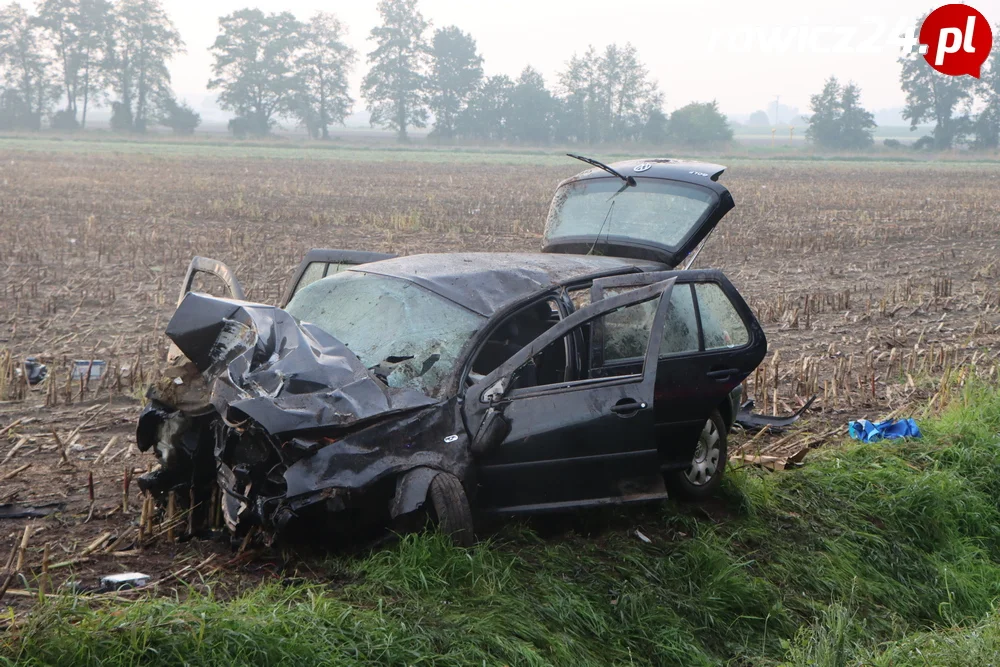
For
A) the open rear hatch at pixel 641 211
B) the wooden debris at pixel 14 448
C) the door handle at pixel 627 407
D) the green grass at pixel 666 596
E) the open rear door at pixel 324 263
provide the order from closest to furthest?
the green grass at pixel 666 596
the door handle at pixel 627 407
the wooden debris at pixel 14 448
the open rear door at pixel 324 263
the open rear hatch at pixel 641 211

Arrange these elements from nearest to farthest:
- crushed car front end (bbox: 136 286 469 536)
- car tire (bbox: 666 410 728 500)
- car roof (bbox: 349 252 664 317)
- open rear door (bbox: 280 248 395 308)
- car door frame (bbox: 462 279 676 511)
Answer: crushed car front end (bbox: 136 286 469 536) → car door frame (bbox: 462 279 676 511) → car roof (bbox: 349 252 664 317) → car tire (bbox: 666 410 728 500) → open rear door (bbox: 280 248 395 308)

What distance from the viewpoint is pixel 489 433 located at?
16.6ft

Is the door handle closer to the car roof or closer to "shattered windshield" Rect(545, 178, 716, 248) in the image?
the car roof

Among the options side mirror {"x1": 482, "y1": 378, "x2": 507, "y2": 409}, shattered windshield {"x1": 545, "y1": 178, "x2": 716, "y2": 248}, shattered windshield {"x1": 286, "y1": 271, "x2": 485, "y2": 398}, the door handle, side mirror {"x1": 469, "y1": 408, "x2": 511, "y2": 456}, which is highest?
shattered windshield {"x1": 545, "y1": 178, "x2": 716, "y2": 248}

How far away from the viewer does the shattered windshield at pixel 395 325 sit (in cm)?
525

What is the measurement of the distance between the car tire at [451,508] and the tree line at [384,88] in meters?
80.4

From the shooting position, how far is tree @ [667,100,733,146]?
8200 cm

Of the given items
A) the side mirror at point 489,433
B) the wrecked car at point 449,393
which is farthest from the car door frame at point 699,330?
the side mirror at point 489,433

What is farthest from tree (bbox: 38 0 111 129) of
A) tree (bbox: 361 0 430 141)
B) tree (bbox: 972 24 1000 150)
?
tree (bbox: 972 24 1000 150)

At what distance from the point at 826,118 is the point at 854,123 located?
233cm

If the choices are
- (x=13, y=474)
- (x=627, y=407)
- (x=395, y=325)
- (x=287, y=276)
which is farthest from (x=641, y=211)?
(x=287, y=276)

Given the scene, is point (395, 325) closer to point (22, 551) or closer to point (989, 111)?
point (22, 551)

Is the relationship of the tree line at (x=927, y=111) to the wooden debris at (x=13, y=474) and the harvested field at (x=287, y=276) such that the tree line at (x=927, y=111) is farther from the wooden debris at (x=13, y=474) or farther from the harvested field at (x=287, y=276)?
the wooden debris at (x=13, y=474)

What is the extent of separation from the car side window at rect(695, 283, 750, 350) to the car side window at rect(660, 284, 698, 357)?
9cm
